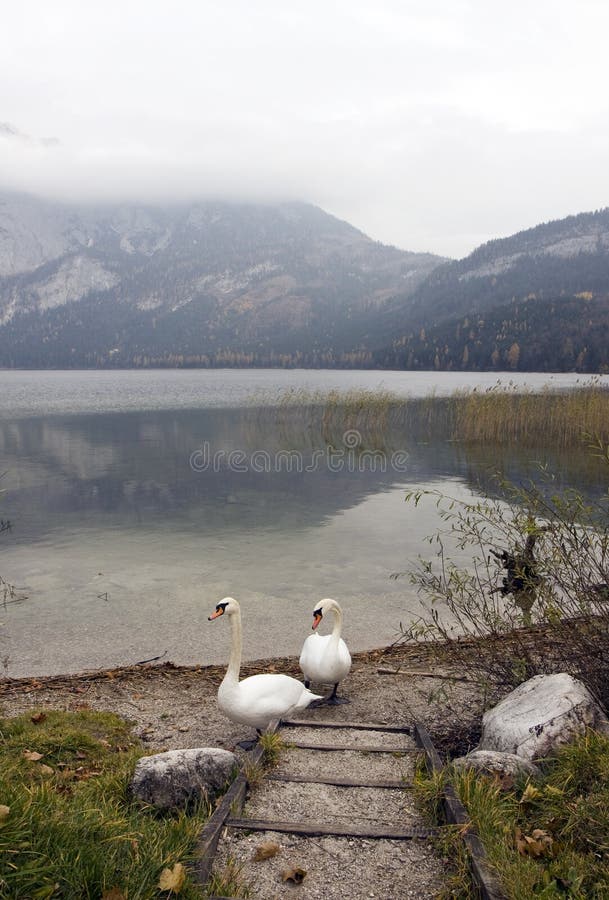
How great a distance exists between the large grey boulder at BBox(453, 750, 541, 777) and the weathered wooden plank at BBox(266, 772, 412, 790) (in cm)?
49

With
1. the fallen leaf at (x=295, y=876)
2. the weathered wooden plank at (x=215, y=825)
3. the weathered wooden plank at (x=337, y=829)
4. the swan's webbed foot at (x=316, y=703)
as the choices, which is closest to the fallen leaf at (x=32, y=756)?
the weathered wooden plank at (x=215, y=825)

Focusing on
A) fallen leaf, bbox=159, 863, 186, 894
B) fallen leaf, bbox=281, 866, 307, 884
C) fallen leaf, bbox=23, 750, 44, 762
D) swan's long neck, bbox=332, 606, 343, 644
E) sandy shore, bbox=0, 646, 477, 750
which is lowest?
sandy shore, bbox=0, 646, 477, 750

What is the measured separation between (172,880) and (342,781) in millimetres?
1788

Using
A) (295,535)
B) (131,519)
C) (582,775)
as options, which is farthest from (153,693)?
(131,519)

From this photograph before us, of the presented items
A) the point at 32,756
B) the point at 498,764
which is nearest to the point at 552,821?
the point at 498,764

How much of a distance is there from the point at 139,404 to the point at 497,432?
4205 cm

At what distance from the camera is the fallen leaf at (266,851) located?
369 centimetres

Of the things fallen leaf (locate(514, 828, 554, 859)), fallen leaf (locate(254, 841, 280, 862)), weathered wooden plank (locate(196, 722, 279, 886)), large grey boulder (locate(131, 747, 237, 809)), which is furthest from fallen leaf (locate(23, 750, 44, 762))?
fallen leaf (locate(514, 828, 554, 859))

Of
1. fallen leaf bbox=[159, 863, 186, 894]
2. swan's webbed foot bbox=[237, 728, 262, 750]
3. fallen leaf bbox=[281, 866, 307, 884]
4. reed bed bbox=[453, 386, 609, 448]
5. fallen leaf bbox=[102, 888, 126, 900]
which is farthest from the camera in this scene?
reed bed bbox=[453, 386, 609, 448]

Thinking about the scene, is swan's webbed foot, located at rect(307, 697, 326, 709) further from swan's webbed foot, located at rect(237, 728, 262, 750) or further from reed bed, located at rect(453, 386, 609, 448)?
reed bed, located at rect(453, 386, 609, 448)

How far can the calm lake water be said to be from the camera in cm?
1027

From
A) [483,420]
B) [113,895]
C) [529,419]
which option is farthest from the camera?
[483,420]

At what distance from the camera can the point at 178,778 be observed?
444cm

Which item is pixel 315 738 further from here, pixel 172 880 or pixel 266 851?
pixel 172 880
